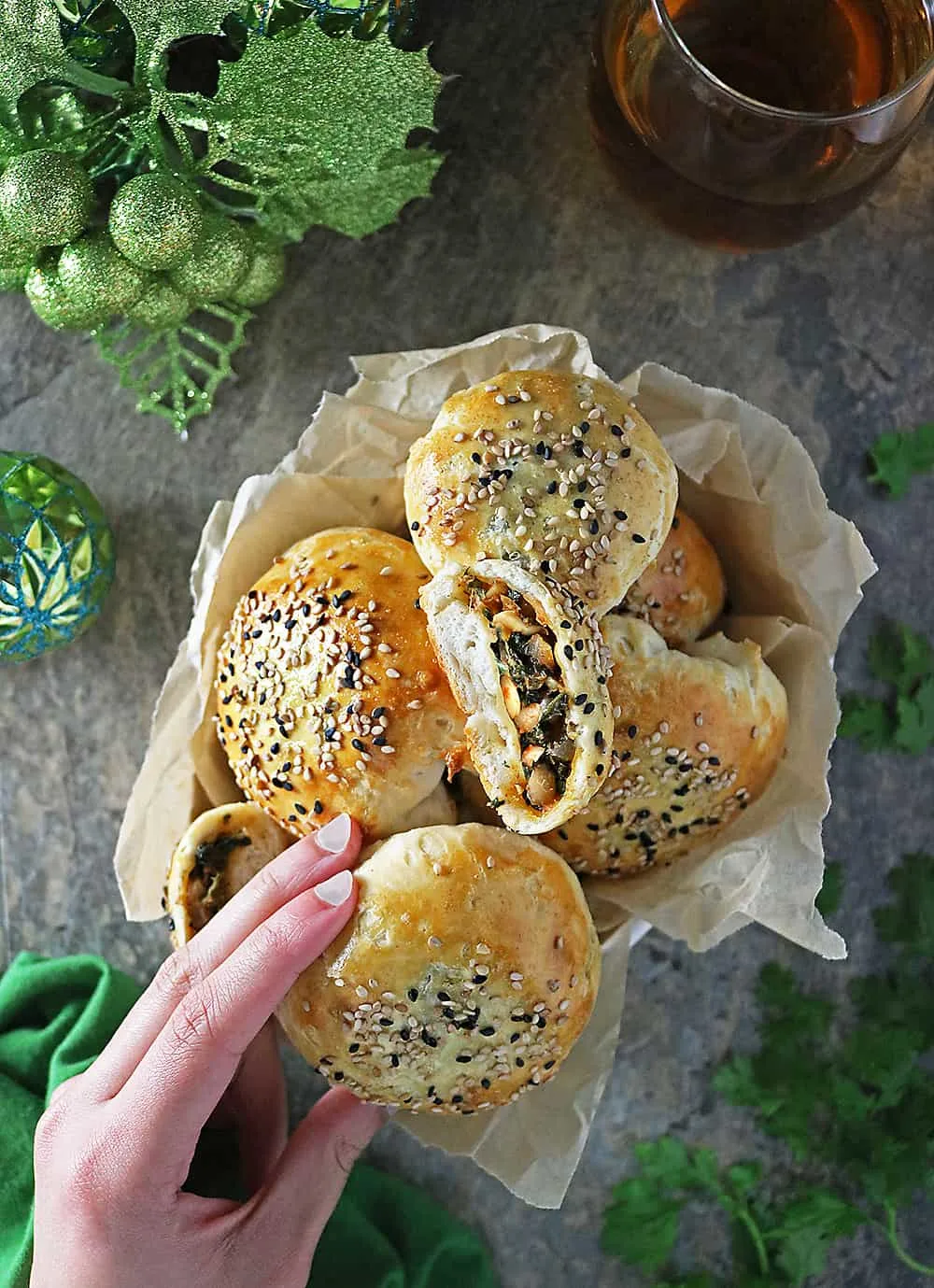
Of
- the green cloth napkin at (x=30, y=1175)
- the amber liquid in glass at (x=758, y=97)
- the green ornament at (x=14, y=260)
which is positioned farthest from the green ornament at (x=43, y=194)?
the green cloth napkin at (x=30, y=1175)

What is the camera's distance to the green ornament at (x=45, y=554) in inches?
57.4

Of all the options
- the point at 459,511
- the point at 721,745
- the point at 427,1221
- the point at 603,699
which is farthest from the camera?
the point at 427,1221

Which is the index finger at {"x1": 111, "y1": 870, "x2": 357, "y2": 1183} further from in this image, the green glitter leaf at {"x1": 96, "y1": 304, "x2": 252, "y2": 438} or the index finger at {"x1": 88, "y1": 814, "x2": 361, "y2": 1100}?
the green glitter leaf at {"x1": 96, "y1": 304, "x2": 252, "y2": 438}

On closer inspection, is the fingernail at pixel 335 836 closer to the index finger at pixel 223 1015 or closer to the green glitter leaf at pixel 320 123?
the index finger at pixel 223 1015

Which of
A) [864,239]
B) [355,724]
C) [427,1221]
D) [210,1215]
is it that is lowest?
[427,1221]

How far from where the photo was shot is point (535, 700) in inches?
41.7

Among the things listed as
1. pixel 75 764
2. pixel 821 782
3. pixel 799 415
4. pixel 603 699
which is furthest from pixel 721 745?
pixel 75 764

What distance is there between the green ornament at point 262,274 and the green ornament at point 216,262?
2cm

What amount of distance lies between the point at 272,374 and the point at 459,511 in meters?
0.60

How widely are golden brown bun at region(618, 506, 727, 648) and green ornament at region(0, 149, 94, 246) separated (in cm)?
75

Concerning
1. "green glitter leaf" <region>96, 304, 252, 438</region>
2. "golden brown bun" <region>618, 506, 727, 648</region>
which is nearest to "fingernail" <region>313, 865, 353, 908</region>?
"golden brown bun" <region>618, 506, 727, 648</region>

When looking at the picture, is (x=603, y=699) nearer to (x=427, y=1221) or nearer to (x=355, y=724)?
(x=355, y=724)

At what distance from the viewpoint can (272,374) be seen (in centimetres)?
165

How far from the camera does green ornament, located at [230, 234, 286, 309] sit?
1.50 m
